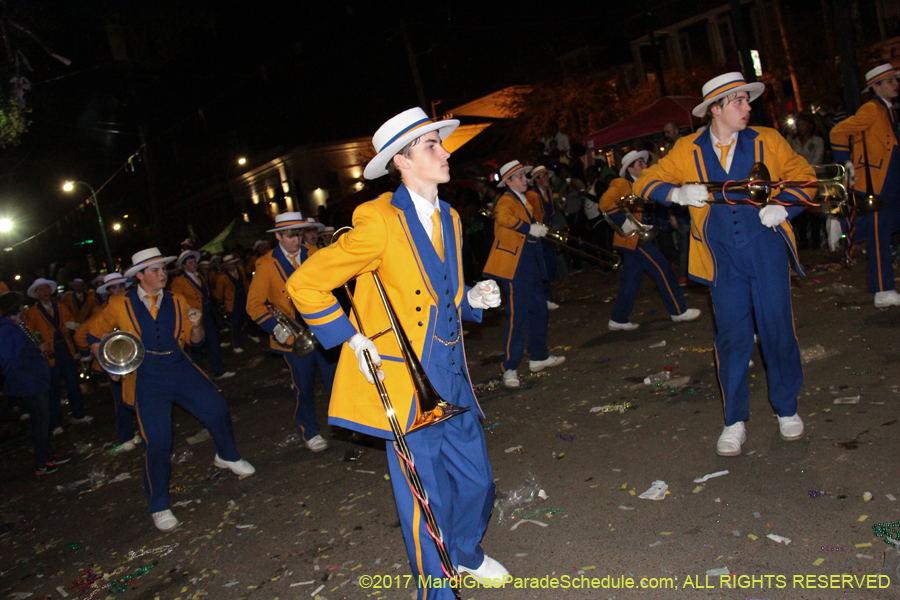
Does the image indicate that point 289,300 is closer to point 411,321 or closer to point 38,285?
point 411,321

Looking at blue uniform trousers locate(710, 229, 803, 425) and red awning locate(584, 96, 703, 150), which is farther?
red awning locate(584, 96, 703, 150)

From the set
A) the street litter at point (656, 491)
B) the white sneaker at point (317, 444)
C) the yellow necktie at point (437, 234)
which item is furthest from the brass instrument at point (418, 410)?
the white sneaker at point (317, 444)

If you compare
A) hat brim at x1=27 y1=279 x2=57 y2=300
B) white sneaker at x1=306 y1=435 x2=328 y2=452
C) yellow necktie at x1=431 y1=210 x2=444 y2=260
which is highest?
hat brim at x1=27 y1=279 x2=57 y2=300

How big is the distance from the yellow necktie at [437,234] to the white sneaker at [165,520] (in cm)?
349

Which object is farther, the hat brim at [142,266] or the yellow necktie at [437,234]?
the hat brim at [142,266]

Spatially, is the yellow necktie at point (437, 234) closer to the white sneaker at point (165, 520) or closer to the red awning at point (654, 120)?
the white sneaker at point (165, 520)

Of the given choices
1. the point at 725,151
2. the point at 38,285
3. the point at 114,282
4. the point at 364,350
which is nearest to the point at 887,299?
the point at 725,151

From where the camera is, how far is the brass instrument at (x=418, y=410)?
121 inches

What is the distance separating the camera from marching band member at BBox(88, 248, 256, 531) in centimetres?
549

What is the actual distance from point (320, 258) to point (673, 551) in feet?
7.50

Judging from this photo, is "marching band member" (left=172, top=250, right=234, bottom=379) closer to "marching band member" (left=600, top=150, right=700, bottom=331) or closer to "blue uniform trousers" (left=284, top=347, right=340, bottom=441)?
"blue uniform trousers" (left=284, top=347, right=340, bottom=441)

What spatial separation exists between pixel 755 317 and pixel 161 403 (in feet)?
14.4

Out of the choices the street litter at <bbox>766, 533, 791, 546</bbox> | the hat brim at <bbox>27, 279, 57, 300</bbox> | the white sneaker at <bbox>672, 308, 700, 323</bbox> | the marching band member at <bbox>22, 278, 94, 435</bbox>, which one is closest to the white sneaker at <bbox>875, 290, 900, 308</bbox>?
the white sneaker at <bbox>672, 308, 700, 323</bbox>

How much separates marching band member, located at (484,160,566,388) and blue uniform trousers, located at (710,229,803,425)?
3.03 meters
